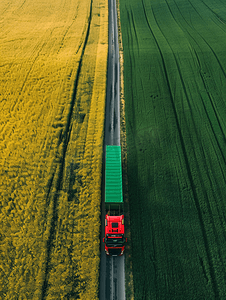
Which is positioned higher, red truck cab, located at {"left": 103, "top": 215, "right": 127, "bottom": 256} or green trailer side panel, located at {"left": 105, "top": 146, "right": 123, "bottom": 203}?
green trailer side panel, located at {"left": 105, "top": 146, "right": 123, "bottom": 203}

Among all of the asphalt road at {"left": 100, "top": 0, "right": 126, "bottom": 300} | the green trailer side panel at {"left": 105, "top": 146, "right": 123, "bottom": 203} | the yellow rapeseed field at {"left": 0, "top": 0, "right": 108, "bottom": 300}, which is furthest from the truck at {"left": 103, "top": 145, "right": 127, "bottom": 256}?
the yellow rapeseed field at {"left": 0, "top": 0, "right": 108, "bottom": 300}

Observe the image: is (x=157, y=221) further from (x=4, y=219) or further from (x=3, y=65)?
(x=3, y=65)

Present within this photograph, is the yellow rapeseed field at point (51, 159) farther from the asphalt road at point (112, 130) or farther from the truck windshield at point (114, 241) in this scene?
the truck windshield at point (114, 241)

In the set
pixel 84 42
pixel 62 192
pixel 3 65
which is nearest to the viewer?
pixel 62 192

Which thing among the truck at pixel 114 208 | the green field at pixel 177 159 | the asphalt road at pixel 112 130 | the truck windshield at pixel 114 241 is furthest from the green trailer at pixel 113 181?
the truck windshield at pixel 114 241

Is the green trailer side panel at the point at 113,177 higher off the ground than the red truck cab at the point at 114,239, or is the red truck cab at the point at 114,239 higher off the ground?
the green trailer side panel at the point at 113,177

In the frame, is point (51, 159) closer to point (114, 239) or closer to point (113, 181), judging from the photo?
point (113, 181)

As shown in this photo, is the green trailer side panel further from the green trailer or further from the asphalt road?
the asphalt road

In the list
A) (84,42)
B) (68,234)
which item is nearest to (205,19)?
(84,42)
